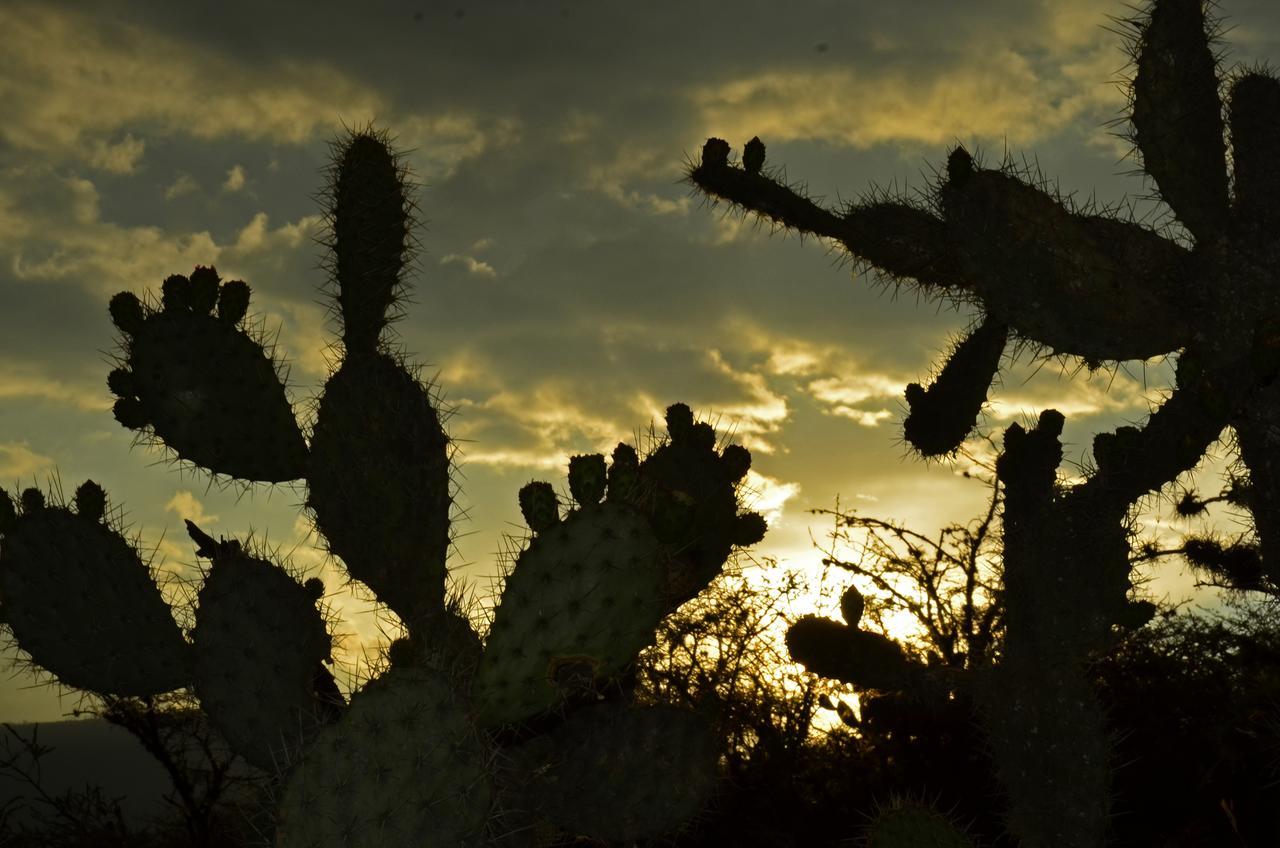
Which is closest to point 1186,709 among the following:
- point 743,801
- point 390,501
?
point 743,801

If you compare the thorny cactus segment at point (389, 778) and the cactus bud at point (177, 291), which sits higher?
the cactus bud at point (177, 291)

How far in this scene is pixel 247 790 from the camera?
33.7 feet

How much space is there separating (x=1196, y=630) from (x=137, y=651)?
834 centimetres

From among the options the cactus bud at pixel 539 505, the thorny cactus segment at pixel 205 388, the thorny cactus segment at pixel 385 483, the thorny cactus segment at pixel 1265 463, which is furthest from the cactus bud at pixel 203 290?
the thorny cactus segment at pixel 1265 463

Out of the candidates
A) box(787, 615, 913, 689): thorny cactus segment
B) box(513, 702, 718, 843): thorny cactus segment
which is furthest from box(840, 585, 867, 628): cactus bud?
box(513, 702, 718, 843): thorny cactus segment

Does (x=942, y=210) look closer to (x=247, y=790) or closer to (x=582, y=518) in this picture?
(x=582, y=518)

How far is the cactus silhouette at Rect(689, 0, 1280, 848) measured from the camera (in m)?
3.46

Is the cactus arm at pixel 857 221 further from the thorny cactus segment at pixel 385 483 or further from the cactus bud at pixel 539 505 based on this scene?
the cactus bud at pixel 539 505

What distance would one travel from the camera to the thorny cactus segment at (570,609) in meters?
3.03

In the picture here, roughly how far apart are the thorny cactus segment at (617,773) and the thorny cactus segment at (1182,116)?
91.7 inches

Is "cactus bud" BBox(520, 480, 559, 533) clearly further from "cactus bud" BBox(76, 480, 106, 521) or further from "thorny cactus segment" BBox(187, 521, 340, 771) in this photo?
"cactus bud" BBox(76, 480, 106, 521)

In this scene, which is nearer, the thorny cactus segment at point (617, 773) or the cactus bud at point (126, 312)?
the thorny cactus segment at point (617, 773)

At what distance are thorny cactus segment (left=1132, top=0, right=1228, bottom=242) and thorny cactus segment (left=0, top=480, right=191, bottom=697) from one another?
3.58 metres

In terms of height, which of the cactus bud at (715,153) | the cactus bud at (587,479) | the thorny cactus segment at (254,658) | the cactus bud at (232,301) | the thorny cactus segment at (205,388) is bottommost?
the thorny cactus segment at (254,658)
